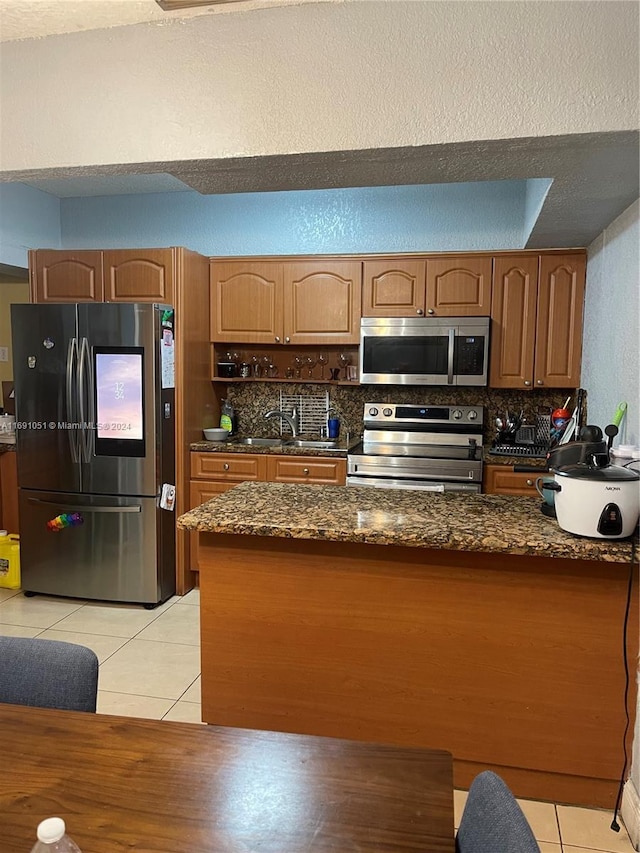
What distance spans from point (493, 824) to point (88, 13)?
7.48 ft

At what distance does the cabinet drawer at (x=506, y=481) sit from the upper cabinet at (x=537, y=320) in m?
0.59

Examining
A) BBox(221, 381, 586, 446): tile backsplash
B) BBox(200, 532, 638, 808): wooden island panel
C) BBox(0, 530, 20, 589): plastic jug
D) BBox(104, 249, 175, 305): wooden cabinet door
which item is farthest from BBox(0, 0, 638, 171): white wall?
BBox(0, 530, 20, 589): plastic jug

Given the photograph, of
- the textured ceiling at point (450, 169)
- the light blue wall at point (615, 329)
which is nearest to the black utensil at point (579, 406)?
the light blue wall at point (615, 329)

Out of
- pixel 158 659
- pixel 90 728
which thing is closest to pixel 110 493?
pixel 158 659

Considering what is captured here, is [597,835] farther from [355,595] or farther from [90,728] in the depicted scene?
[90,728]

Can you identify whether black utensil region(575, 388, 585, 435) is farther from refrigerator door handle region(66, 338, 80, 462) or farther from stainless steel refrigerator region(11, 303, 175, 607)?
refrigerator door handle region(66, 338, 80, 462)

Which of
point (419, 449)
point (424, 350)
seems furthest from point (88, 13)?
point (419, 449)

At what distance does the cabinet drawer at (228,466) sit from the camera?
3.76 metres

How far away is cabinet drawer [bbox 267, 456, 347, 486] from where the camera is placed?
368cm

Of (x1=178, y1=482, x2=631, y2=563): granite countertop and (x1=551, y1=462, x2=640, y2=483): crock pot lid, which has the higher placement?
(x1=551, y1=462, x2=640, y2=483): crock pot lid

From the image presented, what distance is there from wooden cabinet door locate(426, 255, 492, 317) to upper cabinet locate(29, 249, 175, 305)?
63.8 inches

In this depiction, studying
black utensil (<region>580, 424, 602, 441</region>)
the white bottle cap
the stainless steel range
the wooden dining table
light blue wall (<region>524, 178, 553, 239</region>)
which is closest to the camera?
the white bottle cap

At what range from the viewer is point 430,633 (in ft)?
6.27

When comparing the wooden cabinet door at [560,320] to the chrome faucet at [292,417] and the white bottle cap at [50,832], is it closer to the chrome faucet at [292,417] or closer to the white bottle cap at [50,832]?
the chrome faucet at [292,417]
